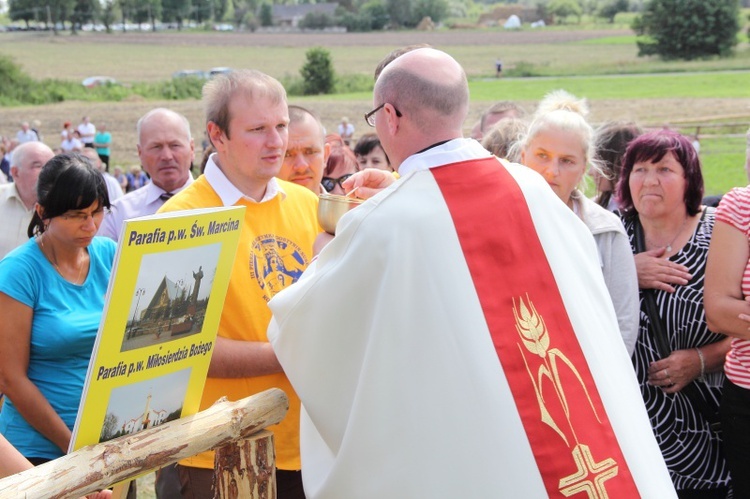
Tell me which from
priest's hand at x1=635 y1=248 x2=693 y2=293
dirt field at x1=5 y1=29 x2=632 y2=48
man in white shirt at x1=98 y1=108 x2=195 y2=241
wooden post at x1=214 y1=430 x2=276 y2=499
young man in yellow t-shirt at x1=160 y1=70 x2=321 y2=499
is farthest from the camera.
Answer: dirt field at x1=5 y1=29 x2=632 y2=48

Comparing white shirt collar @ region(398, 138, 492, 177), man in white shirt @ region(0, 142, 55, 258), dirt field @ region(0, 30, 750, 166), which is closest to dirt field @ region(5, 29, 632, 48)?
dirt field @ region(0, 30, 750, 166)

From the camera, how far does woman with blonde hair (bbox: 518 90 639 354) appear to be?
3.88 m

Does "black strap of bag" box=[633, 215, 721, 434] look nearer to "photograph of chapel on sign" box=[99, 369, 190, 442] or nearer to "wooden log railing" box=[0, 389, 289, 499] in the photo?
"wooden log railing" box=[0, 389, 289, 499]

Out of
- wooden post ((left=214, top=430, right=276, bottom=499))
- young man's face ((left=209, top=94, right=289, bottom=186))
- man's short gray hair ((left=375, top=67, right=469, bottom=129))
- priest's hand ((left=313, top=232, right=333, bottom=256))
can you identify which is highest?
man's short gray hair ((left=375, top=67, right=469, bottom=129))

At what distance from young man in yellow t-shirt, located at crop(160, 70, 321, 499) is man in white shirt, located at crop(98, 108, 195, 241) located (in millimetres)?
1989

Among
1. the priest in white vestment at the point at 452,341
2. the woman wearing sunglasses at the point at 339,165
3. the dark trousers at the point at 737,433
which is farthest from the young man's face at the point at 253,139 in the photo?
the woman wearing sunglasses at the point at 339,165

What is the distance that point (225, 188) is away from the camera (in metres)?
3.54

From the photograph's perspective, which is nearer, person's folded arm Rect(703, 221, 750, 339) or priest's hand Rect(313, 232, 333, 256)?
priest's hand Rect(313, 232, 333, 256)

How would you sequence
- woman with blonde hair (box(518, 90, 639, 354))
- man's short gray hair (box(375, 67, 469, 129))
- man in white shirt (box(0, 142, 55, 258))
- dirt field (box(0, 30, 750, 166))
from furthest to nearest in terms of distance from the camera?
dirt field (box(0, 30, 750, 166)), man in white shirt (box(0, 142, 55, 258)), woman with blonde hair (box(518, 90, 639, 354)), man's short gray hair (box(375, 67, 469, 129))

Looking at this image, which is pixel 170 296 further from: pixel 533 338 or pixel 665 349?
pixel 665 349

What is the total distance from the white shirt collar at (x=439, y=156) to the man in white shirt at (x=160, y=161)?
2973mm

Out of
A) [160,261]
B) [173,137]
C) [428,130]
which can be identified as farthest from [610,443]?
[173,137]

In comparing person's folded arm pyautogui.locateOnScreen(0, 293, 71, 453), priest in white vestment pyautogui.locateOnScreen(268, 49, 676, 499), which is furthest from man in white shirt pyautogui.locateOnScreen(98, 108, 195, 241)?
priest in white vestment pyautogui.locateOnScreen(268, 49, 676, 499)

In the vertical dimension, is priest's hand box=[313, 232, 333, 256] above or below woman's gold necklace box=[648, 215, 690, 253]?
above
